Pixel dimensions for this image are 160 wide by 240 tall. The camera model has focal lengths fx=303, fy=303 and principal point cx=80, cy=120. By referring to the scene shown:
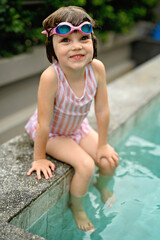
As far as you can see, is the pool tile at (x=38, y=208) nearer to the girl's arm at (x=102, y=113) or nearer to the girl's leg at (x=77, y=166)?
the girl's leg at (x=77, y=166)

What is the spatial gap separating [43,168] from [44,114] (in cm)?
40

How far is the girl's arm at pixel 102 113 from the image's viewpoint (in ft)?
7.79

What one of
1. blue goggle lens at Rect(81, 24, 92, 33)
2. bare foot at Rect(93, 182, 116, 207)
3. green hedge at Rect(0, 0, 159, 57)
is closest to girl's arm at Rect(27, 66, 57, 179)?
blue goggle lens at Rect(81, 24, 92, 33)

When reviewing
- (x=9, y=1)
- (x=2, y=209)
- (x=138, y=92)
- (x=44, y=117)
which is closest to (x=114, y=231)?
(x=2, y=209)

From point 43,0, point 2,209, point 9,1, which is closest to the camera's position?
point 2,209

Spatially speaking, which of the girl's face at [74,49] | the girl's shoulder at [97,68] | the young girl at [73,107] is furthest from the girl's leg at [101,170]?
the girl's face at [74,49]

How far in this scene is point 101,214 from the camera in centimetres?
232

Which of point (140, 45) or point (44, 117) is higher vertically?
point (44, 117)

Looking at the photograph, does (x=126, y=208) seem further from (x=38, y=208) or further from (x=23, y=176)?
(x=23, y=176)

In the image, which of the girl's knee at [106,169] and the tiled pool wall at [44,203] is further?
the girl's knee at [106,169]

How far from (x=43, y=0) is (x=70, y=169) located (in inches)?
144

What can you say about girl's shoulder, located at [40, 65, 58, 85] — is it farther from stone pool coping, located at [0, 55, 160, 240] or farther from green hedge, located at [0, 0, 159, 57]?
green hedge, located at [0, 0, 159, 57]

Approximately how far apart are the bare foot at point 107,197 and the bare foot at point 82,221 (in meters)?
0.22

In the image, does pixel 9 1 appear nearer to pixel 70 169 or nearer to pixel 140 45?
pixel 70 169
